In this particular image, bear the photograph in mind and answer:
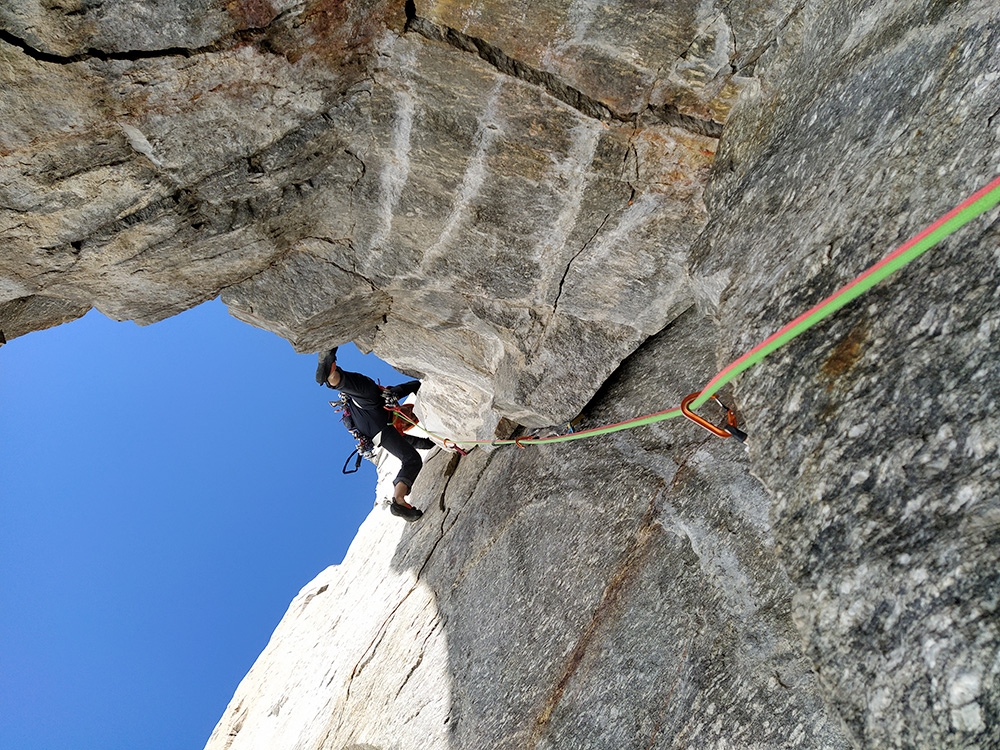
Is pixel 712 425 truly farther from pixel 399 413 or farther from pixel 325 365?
pixel 399 413

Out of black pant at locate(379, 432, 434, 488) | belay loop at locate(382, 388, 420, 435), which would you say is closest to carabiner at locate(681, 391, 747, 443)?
belay loop at locate(382, 388, 420, 435)

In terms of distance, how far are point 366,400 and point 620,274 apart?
4.05 meters

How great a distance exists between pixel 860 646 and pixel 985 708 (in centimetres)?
37

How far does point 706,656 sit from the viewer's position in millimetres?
3391

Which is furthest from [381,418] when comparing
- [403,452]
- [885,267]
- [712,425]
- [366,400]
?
[885,267]

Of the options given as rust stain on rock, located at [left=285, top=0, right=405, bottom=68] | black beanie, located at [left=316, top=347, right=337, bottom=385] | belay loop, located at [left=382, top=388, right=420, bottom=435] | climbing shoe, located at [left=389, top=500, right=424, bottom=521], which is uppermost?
belay loop, located at [left=382, top=388, right=420, bottom=435]

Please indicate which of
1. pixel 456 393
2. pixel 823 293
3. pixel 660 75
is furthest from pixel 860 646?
pixel 456 393

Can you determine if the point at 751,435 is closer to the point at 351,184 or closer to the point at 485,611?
the point at 351,184

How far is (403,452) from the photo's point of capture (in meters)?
8.05

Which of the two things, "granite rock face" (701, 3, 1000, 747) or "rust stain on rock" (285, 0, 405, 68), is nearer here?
"granite rock face" (701, 3, 1000, 747)

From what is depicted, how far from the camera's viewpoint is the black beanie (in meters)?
6.81

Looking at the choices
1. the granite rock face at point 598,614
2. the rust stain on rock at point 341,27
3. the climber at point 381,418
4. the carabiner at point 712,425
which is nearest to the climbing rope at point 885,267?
the carabiner at point 712,425

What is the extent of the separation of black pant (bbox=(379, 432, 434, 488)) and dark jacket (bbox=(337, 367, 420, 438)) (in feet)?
0.47

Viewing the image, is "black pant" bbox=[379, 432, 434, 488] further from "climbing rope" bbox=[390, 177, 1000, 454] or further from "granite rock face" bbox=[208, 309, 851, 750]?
"climbing rope" bbox=[390, 177, 1000, 454]
